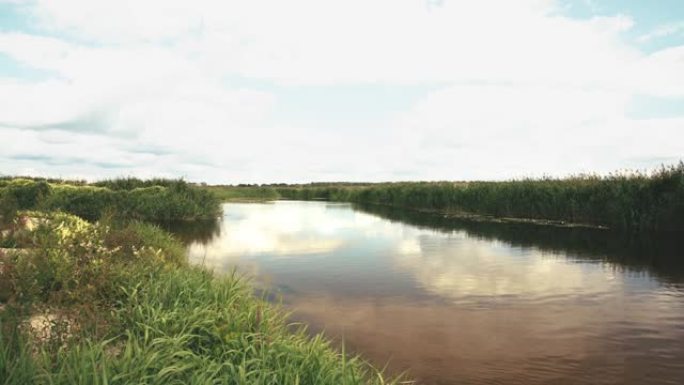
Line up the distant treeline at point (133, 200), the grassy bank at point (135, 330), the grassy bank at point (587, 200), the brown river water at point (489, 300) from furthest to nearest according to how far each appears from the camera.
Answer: the distant treeline at point (133, 200), the grassy bank at point (587, 200), the brown river water at point (489, 300), the grassy bank at point (135, 330)

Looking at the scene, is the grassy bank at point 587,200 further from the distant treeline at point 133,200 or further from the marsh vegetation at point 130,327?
the marsh vegetation at point 130,327

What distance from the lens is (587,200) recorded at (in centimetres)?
2970

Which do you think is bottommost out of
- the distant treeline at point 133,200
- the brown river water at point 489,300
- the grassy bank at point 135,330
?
the brown river water at point 489,300

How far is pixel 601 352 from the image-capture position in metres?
8.11

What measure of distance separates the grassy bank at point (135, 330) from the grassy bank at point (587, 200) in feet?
75.6

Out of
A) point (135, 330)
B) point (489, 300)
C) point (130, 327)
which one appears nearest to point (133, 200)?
point (489, 300)

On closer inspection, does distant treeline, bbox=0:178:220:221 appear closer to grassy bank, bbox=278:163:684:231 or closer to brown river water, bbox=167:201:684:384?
brown river water, bbox=167:201:684:384

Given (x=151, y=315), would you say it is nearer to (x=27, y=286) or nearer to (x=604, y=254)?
(x=27, y=286)

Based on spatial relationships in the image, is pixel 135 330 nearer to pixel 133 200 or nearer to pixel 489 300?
pixel 489 300

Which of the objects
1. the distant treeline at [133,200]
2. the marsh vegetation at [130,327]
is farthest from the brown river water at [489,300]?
the distant treeline at [133,200]

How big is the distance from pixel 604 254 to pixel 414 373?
46.4 feet

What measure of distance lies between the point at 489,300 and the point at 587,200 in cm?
2126

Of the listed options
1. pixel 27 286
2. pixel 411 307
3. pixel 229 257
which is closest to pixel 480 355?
pixel 411 307

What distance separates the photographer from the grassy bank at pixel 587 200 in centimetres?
2459
